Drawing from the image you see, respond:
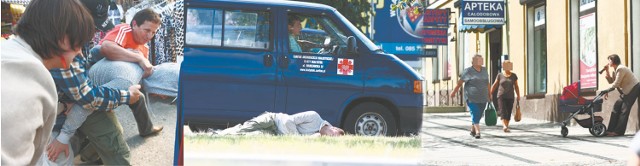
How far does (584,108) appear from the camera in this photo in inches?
464

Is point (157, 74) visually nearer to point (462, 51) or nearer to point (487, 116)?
point (487, 116)

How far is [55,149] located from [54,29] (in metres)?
→ 1.24

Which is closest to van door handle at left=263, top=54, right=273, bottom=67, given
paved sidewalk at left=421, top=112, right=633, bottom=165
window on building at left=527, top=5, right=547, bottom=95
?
paved sidewalk at left=421, top=112, right=633, bottom=165

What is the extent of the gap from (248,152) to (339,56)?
42 cm

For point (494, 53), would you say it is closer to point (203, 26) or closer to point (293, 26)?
point (293, 26)

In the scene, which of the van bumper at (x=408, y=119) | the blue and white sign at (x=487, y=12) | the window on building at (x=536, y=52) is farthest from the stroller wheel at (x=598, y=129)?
the van bumper at (x=408, y=119)

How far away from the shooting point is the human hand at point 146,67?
3213 millimetres

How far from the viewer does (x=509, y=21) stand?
65.2 ft

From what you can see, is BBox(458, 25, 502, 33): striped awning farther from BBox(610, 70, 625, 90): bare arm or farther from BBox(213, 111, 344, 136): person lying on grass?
BBox(213, 111, 344, 136): person lying on grass

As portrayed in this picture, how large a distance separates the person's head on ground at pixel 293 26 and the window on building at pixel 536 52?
1473cm

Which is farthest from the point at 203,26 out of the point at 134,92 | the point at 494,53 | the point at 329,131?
the point at 494,53

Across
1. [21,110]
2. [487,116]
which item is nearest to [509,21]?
[487,116]

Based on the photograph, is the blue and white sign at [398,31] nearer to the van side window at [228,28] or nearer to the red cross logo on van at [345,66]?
the red cross logo on van at [345,66]

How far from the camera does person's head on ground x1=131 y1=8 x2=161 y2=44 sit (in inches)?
125
